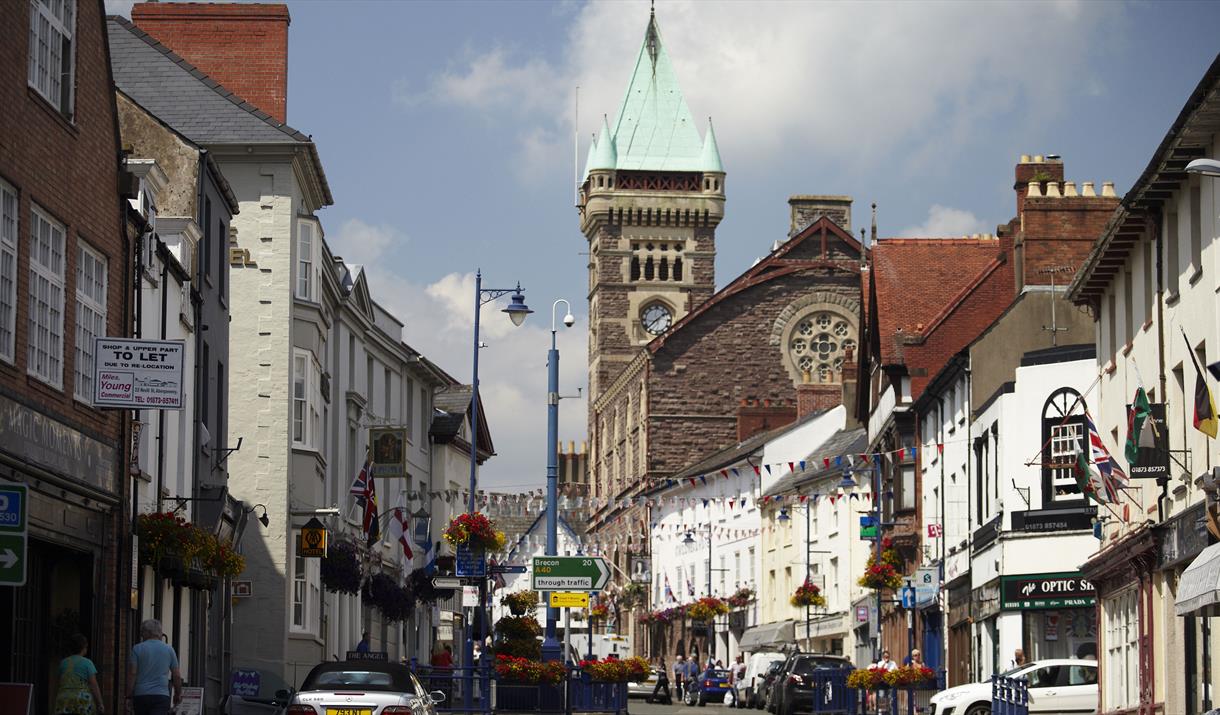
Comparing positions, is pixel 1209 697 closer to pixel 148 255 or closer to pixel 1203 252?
pixel 1203 252

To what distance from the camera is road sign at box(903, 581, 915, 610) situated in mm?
50469

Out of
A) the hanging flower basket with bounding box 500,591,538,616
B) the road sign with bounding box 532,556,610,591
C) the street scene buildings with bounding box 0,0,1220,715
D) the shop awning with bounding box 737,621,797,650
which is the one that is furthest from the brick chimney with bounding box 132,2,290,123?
the shop awning with bounding box 737,621,797,650

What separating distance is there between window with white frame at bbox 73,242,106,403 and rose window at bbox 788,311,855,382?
80.3 metres

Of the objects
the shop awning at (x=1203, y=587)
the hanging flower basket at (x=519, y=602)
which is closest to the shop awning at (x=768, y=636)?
the hanging flower basket at (x=519, y=602)

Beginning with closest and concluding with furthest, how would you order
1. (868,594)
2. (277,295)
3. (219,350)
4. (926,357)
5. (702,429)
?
(219,350) → (277,295) → (926,357) → (868,594) → (702,429)

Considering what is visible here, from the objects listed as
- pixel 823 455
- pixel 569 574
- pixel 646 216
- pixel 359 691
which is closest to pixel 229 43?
pixel 569 574

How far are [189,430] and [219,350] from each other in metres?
3.59

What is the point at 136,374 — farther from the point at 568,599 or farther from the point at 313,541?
the point at 568,599

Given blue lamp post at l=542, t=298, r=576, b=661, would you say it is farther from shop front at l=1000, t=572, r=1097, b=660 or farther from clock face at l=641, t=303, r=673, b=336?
clock face at l=641, t=303, r=673, b=336

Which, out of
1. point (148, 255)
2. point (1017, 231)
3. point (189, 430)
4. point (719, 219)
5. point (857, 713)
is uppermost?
point (719, 219)

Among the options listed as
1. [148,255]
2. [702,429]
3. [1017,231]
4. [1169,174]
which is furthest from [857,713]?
[702,429]

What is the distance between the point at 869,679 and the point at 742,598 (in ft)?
145

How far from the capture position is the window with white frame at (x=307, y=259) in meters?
40.5

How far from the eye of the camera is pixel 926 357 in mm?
53562
